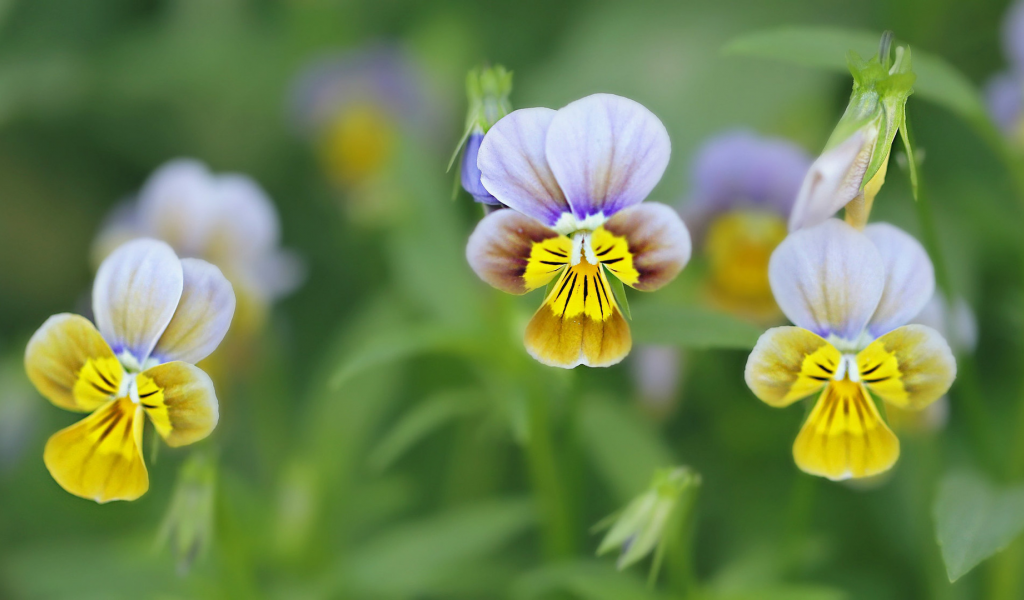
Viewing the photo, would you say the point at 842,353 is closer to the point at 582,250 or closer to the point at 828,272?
the point at 828,272

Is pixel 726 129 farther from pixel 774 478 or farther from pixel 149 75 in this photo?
pixel 149 75

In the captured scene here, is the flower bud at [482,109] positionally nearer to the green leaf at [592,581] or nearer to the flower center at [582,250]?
the flower center at [582,250]

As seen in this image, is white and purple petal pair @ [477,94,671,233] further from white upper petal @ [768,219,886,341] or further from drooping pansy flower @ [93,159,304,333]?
drooping pansy flower @ [93,159,304,333]

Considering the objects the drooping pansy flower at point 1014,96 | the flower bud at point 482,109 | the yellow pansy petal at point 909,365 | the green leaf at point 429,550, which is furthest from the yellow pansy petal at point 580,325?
the drooping pansy flower at point 1014,96

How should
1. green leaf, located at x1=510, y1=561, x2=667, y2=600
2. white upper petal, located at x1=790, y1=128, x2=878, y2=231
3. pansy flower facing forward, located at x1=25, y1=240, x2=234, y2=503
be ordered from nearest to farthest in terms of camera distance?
white upper petal, located at x1=790, y1=128, x2=878, y2=231 < pansy flower facing forward, located at x1=25, y1=240, x2=234, y2=503 < green leaf, located at x1=510, y1=561, x2=667, y2=600

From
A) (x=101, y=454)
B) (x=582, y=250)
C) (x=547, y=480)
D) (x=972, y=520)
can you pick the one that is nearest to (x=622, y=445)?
(x=547, y=480)

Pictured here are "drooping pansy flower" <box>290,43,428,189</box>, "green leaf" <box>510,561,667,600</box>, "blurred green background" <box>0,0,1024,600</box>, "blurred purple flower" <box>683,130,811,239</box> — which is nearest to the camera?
"green leaf" <box>510,561,667,600</box>

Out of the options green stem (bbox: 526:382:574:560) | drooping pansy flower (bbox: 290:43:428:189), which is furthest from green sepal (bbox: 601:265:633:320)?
drooping pansy flower (bbox: 290:43:428:189)
